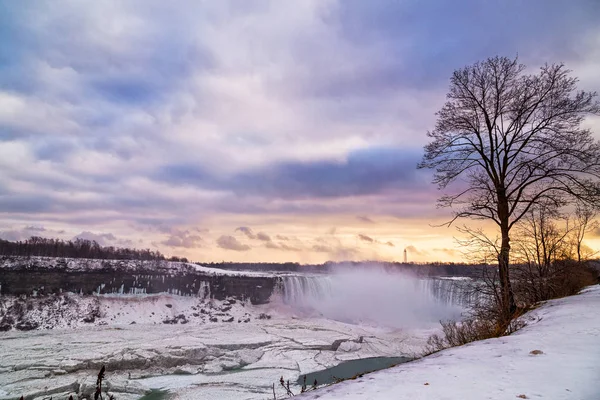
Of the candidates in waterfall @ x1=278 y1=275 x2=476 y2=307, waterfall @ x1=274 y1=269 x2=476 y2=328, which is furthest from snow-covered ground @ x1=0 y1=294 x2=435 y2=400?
waterfall @ x1=274 y1=269 x2=476 y2=328

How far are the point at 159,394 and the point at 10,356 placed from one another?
14534 millimetres

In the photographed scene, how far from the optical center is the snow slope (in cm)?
371

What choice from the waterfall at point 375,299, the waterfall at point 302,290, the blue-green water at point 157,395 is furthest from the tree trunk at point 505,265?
the waterfall at point 302,290

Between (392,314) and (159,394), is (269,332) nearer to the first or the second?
(159,394)

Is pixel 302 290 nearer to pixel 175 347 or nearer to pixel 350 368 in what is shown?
pixel 175 347

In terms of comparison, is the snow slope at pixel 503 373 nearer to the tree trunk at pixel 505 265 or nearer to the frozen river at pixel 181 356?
the tree trunk at pixel 505 265

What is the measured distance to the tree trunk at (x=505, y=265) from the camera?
8898 mm

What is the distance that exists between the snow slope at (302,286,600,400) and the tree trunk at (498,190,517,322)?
2720 millimetres

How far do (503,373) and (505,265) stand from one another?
18.3 feet

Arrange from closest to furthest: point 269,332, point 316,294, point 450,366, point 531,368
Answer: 1. point 531,368
2. point 450,366
3. point 269,332
4. point 316,294

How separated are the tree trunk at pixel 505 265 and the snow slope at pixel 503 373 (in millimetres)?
2720

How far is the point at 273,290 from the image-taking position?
56781 mm

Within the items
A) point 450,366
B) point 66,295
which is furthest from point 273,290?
point 450,366

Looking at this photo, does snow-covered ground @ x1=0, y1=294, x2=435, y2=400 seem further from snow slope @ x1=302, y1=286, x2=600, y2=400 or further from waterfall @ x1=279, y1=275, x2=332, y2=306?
snow slope @ x1=302, y1=286, x2=600, y2=400
